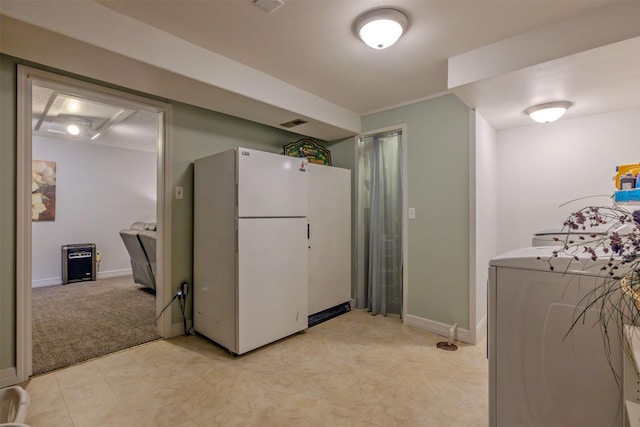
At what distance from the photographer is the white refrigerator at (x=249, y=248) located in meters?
2.43

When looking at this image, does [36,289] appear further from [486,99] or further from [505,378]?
[486,99]

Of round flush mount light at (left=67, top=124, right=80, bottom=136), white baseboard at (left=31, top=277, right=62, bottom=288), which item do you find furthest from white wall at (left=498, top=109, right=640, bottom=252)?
white baseboard at (left=31, top=277, right=62, bottom=288)

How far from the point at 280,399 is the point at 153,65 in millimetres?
2305

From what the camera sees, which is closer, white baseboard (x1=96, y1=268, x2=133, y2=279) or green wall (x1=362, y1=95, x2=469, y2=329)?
green wall (x1=362, y1=95, x2=469, y2=329)

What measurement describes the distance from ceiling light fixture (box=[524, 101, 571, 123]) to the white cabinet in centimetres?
189

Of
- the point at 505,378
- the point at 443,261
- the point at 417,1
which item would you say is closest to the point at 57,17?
the point at 417,1

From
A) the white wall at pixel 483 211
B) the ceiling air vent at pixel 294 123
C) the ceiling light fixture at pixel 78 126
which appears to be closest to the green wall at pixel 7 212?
the ceiling air vent at pixel 294 123

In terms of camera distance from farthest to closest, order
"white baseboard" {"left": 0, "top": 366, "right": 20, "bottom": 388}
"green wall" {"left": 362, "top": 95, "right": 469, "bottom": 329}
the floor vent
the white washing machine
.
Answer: the floor vent → "green wall" {"left": 362, "top": 95, "right": 469, "bottom": 329} → "white baseboard" {"left": 0, "top": 366, "right": 20, "bottom": 388} → the white washing machine

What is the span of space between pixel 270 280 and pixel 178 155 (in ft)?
4.81

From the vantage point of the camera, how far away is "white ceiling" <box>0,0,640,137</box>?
175cm

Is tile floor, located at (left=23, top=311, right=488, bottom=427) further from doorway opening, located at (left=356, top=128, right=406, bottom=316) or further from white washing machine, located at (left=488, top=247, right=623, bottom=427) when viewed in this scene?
doorway opening, located at (left=356, top=128, right=406, bottom=316)

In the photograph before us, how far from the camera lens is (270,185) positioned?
8.64 ft

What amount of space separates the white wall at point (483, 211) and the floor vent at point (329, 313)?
1377mm

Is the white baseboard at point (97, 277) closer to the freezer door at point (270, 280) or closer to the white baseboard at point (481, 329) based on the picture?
the freezer door at point (270, 280)
